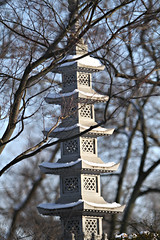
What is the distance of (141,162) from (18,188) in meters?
5.79

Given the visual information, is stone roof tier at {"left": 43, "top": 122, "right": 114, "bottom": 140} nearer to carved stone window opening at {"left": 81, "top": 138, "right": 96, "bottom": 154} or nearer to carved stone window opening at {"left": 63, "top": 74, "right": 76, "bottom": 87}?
carved stone window opening at {"left": 81, "top": 138, "right": 96, "bottom": 154}

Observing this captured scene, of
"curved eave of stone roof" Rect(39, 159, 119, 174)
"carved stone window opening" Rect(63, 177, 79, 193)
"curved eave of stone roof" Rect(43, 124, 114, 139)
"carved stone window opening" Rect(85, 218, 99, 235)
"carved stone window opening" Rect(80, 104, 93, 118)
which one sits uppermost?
"carved stone window opening" Rect(80, 104, 93, 118)

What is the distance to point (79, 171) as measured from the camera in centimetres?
1239

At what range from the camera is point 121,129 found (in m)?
19.2

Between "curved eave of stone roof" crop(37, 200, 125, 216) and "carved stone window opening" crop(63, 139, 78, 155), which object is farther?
"carved stone window opening" crop(63, 139, 78, 155)

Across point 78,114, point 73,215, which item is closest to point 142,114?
point 78,114

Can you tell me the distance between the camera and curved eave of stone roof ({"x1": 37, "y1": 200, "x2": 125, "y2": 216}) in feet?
38.4

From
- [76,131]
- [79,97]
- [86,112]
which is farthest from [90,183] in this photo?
[79,97]

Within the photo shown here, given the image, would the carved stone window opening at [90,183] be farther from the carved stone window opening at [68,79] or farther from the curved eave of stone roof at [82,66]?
the curved eave of stone roof at [82,66]

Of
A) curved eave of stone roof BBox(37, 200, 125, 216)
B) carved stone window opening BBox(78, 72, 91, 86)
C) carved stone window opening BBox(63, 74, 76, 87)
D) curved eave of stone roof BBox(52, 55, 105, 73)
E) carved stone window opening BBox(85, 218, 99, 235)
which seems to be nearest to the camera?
curved eave of stone roof BBox(37, 200, 125, 216)

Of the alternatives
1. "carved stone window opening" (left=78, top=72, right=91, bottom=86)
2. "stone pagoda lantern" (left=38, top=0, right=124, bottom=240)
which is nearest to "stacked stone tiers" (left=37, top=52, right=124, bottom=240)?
"stone pagoda lantern" (left=38, top=0, right=124, bottom=240)

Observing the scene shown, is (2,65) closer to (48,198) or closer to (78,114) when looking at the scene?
(78,114)

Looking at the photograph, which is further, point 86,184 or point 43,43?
point 86,184

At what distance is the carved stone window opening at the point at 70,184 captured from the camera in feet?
41.1
